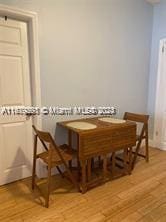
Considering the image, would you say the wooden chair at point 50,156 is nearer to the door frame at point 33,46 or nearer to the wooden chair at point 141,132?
the door frame at point 33,46

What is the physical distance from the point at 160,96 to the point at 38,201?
2709 millimetres

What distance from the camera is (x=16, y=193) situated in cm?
215

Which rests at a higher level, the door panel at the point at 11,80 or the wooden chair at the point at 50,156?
the door panel at the point at 11,80

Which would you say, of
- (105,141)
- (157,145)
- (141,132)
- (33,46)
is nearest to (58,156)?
(105,141)

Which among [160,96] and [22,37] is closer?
[22,37]

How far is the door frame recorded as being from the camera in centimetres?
203

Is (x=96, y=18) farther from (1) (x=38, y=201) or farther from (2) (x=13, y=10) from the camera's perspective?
(1) (x=38, y=201)

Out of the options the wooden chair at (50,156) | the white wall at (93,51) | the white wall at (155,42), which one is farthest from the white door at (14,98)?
the white wall at (155,42)

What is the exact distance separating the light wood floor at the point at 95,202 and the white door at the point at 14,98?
0.25 meters

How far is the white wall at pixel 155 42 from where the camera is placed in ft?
10.7

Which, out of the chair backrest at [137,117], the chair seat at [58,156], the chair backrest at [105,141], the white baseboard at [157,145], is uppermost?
the chair backrest at [137,117]

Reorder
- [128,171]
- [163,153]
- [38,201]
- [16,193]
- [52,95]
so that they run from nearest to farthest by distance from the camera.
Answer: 1. [38,201]
2. [16,193]
3. [52,95]
4. [128,171]
5. [163,153]

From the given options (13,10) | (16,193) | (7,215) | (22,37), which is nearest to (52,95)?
(22,37)

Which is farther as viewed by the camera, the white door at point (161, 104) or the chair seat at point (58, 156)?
the white door at point (161, 104)
